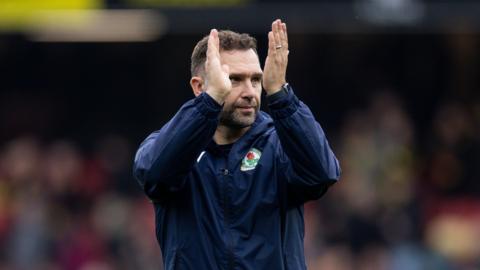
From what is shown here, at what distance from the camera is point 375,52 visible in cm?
1421

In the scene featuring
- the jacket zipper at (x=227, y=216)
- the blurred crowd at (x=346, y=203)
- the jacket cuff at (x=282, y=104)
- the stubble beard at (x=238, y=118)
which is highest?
the jacket cuff at (x=282, y=104)

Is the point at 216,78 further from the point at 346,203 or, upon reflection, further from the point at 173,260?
the point at 346,203

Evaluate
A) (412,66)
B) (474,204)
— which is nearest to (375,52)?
(412,66)

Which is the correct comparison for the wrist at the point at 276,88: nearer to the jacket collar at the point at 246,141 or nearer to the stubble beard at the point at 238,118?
the stubble beard at the point at 238,118

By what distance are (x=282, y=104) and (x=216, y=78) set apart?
27 cm

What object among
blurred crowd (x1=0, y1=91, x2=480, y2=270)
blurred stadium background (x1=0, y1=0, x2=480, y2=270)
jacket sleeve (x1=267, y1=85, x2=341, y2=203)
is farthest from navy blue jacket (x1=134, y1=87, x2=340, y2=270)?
blurred crowd (x1=0, y1=91, x2=480, y2=270)

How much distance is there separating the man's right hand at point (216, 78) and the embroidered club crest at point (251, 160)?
306 mm

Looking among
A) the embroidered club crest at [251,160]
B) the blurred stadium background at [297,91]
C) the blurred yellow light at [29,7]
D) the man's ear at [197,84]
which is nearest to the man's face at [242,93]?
the embroidered club crest at [251,160]

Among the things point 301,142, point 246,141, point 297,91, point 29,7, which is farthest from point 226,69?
point 297,91

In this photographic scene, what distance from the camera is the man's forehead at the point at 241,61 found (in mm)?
5496

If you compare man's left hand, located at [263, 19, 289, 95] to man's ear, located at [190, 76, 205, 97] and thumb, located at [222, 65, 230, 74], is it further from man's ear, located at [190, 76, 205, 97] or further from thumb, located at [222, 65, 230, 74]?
man's ear, located at [190, 76, 205, 97]

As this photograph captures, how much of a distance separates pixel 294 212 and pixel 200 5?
6360 mm

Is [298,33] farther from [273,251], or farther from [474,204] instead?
[273,251]

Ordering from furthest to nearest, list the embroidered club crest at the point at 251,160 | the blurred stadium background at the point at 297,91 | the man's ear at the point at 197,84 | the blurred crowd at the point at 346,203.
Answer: the blurred crowd at the point at 346,203 < the blurred stadium background at the point at 297,91 < the man's ear at the point at 197,84 < the embroidered club crest at the point at 251,160
